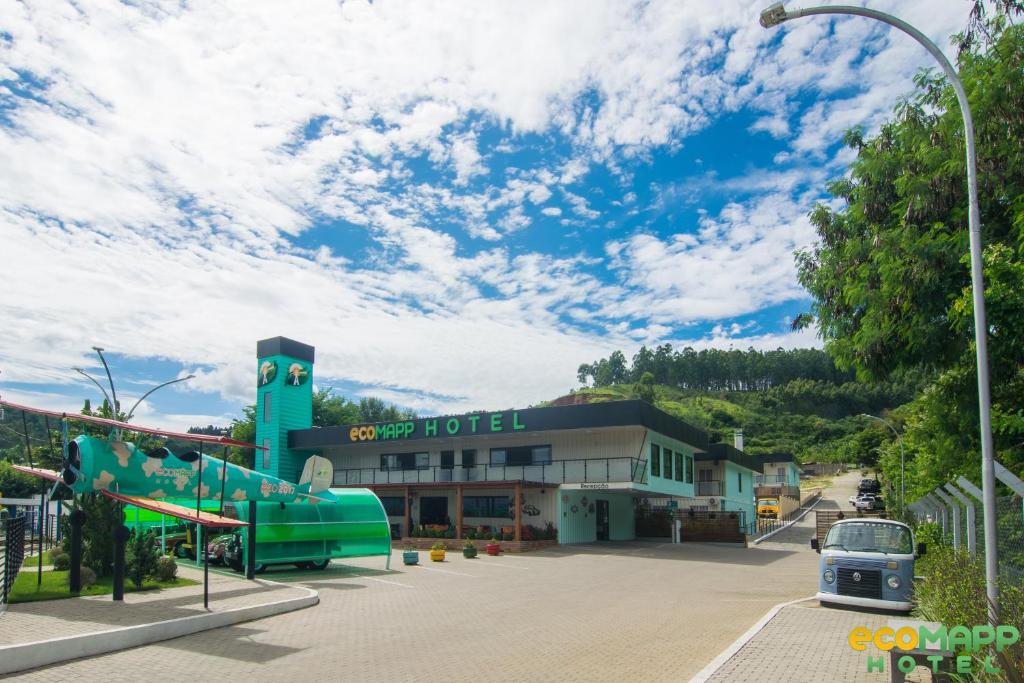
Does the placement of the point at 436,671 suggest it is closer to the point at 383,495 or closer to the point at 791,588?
the point at 791,588

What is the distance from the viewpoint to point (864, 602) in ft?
46.6

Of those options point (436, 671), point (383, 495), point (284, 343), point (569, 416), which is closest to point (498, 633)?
point (436, 671)

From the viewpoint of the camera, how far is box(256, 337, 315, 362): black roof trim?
43.0 m

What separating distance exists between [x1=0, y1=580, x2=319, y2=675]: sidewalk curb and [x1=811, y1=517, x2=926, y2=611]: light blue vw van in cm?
1124

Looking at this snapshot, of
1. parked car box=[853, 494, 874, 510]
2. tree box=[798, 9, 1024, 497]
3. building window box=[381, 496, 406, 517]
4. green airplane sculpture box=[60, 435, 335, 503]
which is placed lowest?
parked car box=[853, 494, 874, 510]

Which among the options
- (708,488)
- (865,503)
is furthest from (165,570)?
(865,503)

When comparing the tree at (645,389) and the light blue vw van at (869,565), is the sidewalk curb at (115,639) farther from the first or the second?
the tree at (645,389)

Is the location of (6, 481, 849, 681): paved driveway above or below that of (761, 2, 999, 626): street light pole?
below

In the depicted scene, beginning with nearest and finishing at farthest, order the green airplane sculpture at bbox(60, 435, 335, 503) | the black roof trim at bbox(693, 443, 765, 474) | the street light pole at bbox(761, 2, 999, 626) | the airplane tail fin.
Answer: the street light pole at bbox(761, 2, 999, 626), the green airplane sculpture at bbox(60, 435, 335, 503), the airplane tail fin, the black roof trim at bbox(693, 443, 765, 474)

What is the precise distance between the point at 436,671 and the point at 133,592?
35.2 ft

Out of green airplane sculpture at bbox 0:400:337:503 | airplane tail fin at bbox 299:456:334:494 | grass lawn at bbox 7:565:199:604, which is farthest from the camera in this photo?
airplane tail fin at bbox 299:456:334:494

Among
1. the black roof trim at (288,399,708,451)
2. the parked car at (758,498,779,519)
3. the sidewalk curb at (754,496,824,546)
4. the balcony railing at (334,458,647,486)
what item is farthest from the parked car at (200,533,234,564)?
the parked car at (758,498,779,519)

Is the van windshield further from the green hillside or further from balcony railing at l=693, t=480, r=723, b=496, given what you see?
the green hillside

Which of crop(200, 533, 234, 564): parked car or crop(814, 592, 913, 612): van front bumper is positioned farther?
crop(200, 533, 234, 564): parked car
